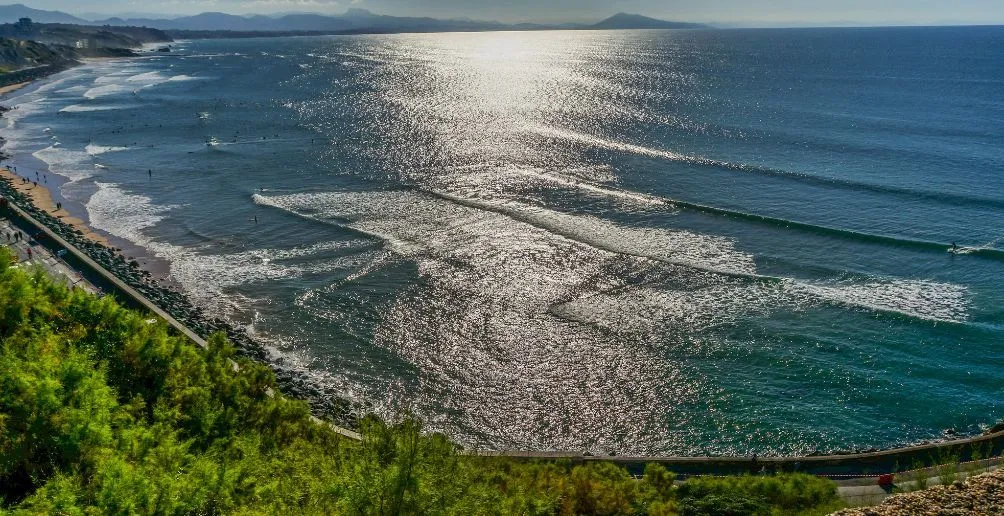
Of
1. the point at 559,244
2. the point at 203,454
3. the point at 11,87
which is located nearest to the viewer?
the point at 203,454

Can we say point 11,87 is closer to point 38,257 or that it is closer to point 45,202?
point 45,202

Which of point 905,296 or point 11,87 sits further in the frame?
point 11,87

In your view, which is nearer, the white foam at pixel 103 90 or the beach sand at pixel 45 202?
the beach sand at pixel 45 202

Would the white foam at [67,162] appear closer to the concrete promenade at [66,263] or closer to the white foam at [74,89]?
the concrete promenade at [66,263]

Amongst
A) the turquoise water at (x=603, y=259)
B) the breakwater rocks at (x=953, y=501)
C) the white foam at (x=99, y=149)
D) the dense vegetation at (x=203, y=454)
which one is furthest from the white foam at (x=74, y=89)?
the breakwater rocks at (x=953, y=501)

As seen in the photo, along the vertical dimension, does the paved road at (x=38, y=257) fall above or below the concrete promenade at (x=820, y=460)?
above

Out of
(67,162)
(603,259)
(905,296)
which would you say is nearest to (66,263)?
(67,162)
